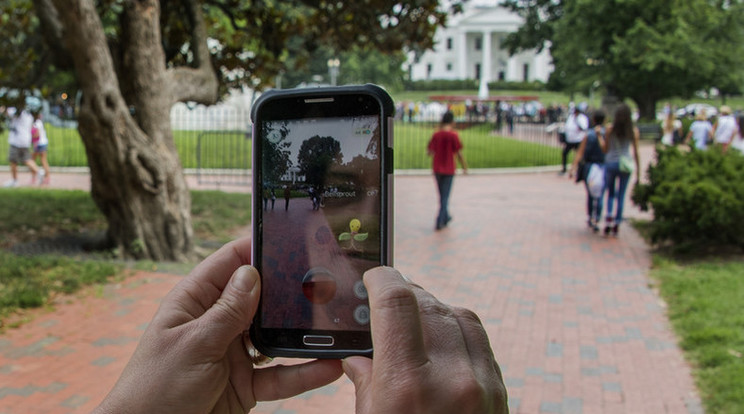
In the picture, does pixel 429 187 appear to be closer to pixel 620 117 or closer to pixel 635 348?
pixel 620 117

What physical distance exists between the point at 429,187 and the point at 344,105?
49.3 ft

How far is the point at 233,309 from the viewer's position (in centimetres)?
135

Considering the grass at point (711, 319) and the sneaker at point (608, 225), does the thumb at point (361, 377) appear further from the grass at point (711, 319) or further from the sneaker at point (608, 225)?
the sneaker at point (608, 225)

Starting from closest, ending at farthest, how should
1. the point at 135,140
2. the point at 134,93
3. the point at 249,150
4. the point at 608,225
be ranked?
the point at 135,140, the point at 134,93, the point at 608,225, the point at 249,150

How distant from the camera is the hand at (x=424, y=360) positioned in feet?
3.34

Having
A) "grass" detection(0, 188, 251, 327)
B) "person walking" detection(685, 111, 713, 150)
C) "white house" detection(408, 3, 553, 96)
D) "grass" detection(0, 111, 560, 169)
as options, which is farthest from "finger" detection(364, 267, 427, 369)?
"white house" detection(408, 3, 553, 96)

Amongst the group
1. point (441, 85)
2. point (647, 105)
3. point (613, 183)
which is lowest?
point (613, 183)

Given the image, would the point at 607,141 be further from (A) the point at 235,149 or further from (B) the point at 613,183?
(A) the point at 235,149

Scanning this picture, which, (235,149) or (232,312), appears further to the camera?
(235,149)

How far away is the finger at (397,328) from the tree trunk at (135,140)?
6.92 meters

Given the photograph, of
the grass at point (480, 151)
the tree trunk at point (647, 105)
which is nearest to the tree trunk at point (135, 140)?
the grass at point (480, 151)

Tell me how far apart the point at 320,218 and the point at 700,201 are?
8.01m

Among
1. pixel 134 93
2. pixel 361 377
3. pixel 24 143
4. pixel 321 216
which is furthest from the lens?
pixel 24 143

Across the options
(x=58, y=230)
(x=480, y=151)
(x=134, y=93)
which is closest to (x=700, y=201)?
(x=134, y=93)
